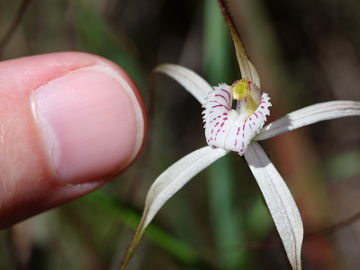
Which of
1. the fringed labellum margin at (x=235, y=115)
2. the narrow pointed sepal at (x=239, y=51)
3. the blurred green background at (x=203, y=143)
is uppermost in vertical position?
the narrow pointed sepal at (x=239, y=51)

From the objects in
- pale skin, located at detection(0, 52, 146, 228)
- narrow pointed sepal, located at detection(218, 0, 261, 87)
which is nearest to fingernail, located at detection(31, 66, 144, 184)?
pale skin, located at detection(0, 52, 146, 228)

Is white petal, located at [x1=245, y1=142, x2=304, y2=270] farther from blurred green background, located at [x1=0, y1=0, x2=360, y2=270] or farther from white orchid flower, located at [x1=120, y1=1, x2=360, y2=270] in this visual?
blurred green background, located at [x1=0, y1=0, x2=360, y2=270]

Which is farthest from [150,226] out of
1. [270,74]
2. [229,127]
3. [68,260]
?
[270,74]

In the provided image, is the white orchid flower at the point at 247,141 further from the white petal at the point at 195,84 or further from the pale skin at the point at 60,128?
the pale skin at the point at 60,128

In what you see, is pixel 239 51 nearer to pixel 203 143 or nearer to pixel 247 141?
pixel 247 141

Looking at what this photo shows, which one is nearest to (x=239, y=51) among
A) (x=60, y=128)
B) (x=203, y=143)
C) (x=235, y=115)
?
(x=235, y=115)

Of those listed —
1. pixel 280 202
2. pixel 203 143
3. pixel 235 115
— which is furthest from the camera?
pixel 203 143

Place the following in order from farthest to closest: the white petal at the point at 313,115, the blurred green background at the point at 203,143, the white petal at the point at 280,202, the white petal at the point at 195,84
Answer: the blurred green background at the point at 203,143 < the white petal at the point at 195,84 < the white petal at the point at 313,115 < the white petal at the point at 280,202

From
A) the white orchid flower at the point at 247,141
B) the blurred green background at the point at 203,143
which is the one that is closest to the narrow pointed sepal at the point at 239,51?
the white orchid flower at the point at 247,141
